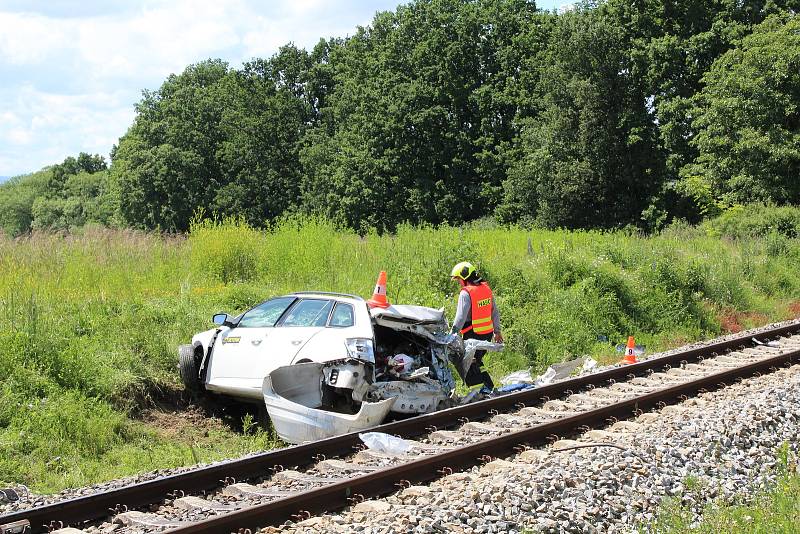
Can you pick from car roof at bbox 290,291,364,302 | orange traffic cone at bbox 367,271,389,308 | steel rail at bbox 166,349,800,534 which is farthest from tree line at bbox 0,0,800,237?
car roof at bbox 290,291,364,302

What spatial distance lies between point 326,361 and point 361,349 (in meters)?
0.47

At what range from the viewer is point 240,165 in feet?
215

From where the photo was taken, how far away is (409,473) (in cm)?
764

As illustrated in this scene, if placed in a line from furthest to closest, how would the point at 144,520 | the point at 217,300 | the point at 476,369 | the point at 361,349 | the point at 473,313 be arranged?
the point at 217,300 → the point at 476,369 → the point at 473,313 → the point at 361,349 → the point at 144,520

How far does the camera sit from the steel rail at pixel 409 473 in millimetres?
6246

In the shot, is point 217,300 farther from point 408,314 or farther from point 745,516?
point 745,516

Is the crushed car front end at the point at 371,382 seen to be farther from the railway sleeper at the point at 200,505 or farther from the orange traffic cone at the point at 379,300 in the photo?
the railway sleeper at the point at 200,505

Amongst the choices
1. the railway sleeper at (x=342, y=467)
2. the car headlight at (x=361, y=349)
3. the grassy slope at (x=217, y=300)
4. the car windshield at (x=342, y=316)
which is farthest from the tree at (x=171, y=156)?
the railway sleeper at (x=342, y=467)

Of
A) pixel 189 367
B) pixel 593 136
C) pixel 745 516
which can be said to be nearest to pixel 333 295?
pixel 189 367

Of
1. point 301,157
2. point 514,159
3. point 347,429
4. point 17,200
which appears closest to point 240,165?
point 301,157

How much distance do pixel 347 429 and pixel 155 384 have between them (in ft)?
11.9

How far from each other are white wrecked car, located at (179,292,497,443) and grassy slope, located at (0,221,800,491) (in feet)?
3.05

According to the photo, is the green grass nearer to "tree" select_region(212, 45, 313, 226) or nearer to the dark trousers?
the dark trousers

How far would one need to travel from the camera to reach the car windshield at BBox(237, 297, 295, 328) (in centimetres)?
1058
